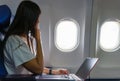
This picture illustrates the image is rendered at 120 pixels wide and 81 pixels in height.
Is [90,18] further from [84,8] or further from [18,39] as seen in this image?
[18,39]

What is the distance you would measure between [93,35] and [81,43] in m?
0.16

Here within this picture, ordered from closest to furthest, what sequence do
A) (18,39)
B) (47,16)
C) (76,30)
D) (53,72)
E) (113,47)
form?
1. (18,39)
2. (53,72)
3. (47,16)
4. (76,30)
5. (113,47)

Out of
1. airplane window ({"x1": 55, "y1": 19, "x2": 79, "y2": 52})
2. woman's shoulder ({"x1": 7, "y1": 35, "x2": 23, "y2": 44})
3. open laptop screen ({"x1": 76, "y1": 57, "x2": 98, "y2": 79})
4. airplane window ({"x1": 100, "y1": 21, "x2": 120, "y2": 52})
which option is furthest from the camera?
airplane window ({"x1": 100, "y1": 21, "x2": 120, "y2": 52})

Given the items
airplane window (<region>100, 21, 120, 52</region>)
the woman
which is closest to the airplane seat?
the woman

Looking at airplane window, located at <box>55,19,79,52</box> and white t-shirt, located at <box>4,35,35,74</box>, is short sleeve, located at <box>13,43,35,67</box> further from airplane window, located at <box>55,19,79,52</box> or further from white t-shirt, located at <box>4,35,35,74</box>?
airplane window, located at <box>55,19,79,52</box>

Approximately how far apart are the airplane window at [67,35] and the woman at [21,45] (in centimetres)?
93

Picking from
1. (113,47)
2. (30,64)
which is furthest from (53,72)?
(113,47)

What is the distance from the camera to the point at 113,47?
2.76m

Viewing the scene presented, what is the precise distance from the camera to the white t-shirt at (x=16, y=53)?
4.99 feet

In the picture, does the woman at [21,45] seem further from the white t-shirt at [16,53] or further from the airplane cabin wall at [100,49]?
the airplane cabin wall at [100,49]

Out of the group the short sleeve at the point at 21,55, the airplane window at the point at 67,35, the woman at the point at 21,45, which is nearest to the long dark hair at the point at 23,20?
the woman at the point at 21,45

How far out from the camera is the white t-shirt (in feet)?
4.99

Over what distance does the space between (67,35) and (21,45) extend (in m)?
1.13

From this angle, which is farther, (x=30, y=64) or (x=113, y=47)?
(x=113, y=47)
